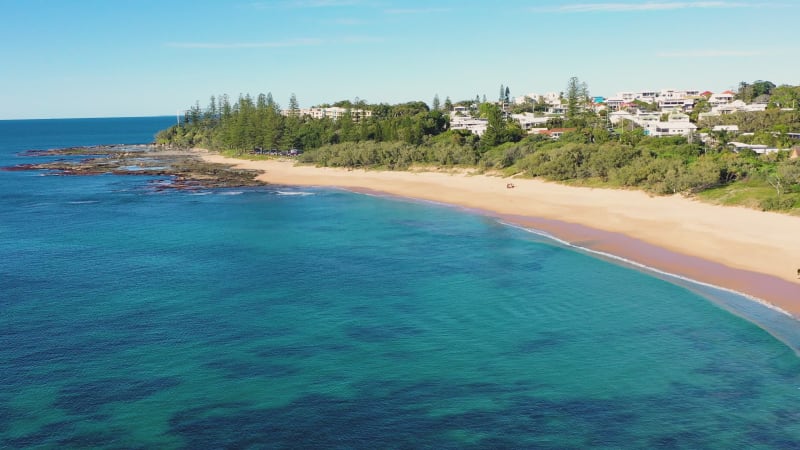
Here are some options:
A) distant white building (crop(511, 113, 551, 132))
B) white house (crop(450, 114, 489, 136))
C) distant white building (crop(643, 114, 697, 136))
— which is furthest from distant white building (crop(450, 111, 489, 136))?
distant white building (crop(643, 114, 697, 136))

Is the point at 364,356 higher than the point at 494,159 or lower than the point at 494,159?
lower

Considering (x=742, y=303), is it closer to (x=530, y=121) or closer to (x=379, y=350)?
(x=379, y=350)

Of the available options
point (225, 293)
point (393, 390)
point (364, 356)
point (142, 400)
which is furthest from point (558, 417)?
point (225, 293)

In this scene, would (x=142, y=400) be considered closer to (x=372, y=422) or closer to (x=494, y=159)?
(x=372, y=422)

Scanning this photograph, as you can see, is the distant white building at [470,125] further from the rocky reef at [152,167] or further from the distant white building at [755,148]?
the distant white building at [755,148]

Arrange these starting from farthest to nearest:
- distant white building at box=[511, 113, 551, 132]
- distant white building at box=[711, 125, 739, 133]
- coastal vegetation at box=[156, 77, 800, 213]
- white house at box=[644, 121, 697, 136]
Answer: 1. distant white building at box=[511, 113, 551, 132]
2. white house at box=[644, 121, 697, 136]
3. distant white building at box=[711, 125, 739, 133]
4. coastal vegetation at box=[156, 77, 800, 213]

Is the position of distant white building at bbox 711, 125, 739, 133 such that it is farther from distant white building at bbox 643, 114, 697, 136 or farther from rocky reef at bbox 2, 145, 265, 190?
rocky reef at bbox 2, 145, 265, 190
